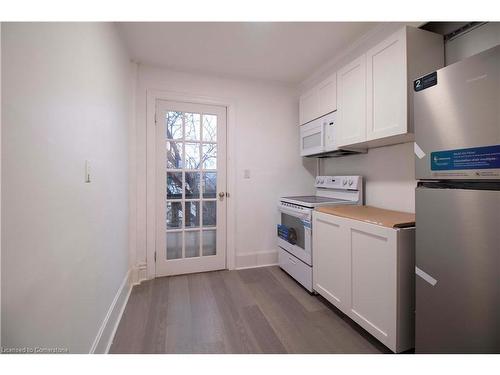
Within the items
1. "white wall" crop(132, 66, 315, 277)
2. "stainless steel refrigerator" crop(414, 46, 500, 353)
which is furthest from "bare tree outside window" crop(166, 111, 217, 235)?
"stainless steel refrigerator" crop(414, 46, 500, 353)

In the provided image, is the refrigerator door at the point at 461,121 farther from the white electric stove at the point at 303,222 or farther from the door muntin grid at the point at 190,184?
the door muntin grid at the point at 190,184

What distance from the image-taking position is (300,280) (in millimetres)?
2201

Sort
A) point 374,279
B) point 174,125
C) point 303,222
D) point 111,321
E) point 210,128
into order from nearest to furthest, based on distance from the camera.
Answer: point 374,279 < point 111,321 < point 303,222 < point 174,125 < point 210,128

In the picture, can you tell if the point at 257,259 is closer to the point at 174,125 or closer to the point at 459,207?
the point at 174,125

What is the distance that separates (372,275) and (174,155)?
217 cm

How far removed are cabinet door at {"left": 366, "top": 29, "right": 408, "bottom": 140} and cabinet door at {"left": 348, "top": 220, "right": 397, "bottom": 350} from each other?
733 mm

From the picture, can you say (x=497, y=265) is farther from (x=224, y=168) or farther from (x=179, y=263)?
(x=179, y=263)

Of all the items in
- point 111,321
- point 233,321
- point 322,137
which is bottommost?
point 233,321

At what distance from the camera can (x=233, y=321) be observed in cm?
168

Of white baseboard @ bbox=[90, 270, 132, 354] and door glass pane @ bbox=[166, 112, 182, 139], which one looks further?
door glass pane @ bbox=[166, 112, 182, 139]

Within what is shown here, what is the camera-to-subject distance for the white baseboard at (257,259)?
2.68 m

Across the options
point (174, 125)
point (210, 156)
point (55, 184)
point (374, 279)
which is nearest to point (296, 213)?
point (374, 279)

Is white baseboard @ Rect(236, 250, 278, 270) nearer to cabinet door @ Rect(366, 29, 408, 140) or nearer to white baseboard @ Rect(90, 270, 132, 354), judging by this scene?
white baseboard @ Rect(90, 270, 132, 354)

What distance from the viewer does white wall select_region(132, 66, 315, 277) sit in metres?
2.64
